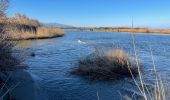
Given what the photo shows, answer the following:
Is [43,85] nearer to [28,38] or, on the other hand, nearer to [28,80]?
[28,80]

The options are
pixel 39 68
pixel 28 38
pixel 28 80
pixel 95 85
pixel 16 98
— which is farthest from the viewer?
pixel 28 38

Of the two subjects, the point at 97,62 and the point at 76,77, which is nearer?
the point at 76,77

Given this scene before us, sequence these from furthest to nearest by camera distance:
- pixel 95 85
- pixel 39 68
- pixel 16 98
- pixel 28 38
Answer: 1. pixel 28 38
2. pixel 39 68
3. pixel 95 85
4. pixel 16 98

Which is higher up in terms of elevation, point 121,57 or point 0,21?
point 0,21

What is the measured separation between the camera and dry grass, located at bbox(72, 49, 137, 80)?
14.3m

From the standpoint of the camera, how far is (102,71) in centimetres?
1450

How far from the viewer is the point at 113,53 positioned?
50.1 ft

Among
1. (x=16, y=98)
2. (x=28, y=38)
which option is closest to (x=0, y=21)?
(x=16, y=98)

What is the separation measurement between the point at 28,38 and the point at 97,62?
27.4 meters

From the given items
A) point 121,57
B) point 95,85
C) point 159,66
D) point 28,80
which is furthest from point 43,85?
point 159,66

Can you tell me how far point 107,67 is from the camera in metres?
14.7

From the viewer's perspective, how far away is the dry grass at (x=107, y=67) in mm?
14288

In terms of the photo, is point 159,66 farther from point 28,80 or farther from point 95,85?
point 28,80

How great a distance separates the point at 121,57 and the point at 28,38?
28.0 metres
